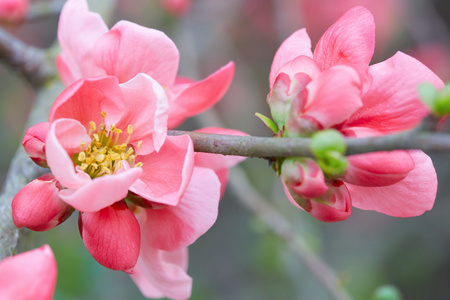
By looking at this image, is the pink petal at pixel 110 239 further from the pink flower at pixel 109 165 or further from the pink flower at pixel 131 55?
the pink flower at pixel 131 55

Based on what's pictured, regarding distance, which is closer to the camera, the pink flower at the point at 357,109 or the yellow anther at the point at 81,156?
the pink flower at the point at 357,109

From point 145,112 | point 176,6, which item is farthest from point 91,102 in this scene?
point 176,6

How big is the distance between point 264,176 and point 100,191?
1.97 meters

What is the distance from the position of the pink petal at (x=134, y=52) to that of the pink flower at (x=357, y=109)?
0.50 feet

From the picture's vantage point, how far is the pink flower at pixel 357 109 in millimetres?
544

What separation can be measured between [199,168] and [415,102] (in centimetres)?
28

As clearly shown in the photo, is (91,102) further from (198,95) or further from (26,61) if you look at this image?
(26,61)

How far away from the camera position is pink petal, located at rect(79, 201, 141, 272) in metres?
0.57

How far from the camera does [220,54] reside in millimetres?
2631

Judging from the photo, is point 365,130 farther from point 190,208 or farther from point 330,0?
point 330,0

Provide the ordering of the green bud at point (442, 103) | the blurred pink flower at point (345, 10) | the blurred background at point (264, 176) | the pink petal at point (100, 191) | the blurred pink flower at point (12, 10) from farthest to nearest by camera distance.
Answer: the blurred pink flower at point (345, 10), the blurred background at point (264, 176), the blurred pink flower at point (12, 10), the pink petal at point (100, 191), the green bud at point (442, 103)

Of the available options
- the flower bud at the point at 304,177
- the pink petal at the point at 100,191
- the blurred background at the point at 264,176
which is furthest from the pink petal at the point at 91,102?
the blurred background at the point at 264,176

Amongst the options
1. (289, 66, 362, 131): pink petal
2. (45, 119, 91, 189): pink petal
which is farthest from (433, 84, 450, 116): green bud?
(45, 119, 91, 189): pink petal

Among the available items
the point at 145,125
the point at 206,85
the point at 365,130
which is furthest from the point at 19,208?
the point at 365,130
